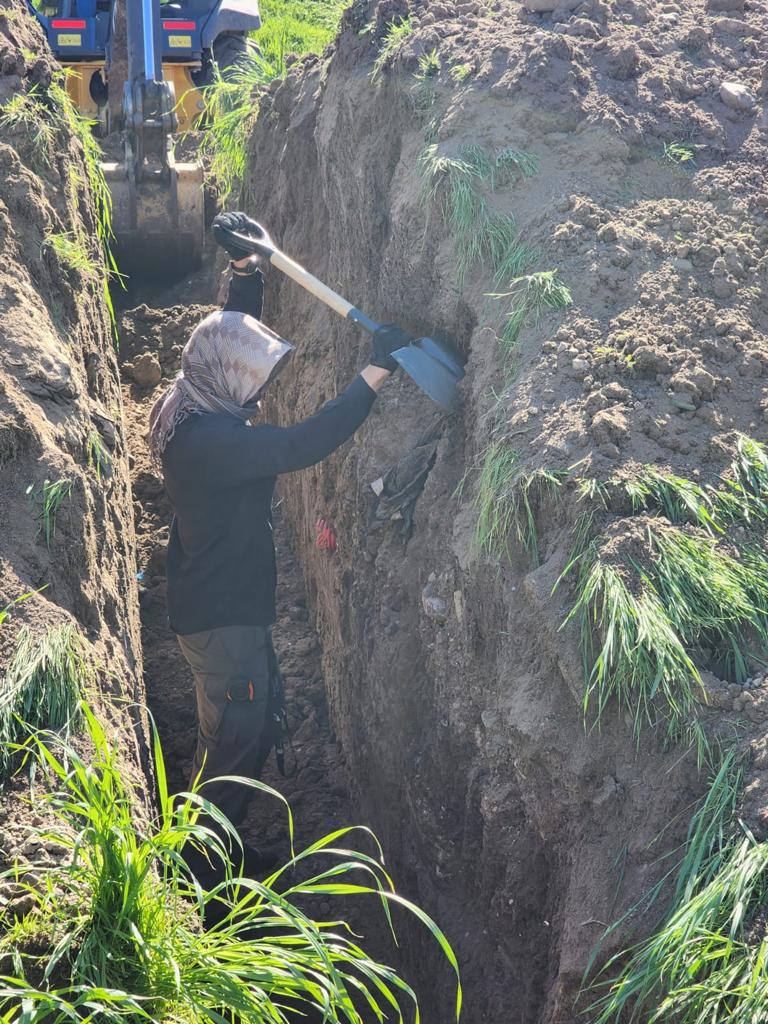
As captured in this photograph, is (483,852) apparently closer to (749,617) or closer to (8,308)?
(749,617)

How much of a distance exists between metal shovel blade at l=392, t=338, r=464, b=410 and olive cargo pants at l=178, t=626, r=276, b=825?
3.54ft

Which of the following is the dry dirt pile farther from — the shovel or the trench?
the shovel

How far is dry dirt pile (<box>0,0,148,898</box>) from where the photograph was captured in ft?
9.92

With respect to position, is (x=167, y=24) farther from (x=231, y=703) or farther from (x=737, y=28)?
(x=231, y=703)

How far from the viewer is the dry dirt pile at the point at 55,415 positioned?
3023 millimetres

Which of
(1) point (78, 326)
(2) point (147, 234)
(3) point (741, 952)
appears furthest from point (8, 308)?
(2) point (147, 234)

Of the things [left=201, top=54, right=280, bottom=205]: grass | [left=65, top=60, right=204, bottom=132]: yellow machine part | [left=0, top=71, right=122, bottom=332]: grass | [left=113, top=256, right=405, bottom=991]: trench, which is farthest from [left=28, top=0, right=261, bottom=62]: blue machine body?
[left=0, top=71, right=122, bottom=332]: grass

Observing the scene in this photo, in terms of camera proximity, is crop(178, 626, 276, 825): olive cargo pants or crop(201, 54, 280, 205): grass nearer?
crop(178, 626, 276, 825): olive cargo pants

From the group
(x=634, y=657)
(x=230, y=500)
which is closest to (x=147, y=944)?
(x=634, y=657)

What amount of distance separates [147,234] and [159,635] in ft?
8.89

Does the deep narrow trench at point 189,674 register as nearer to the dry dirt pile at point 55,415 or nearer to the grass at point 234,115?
the dry dirt pile at point 55,415

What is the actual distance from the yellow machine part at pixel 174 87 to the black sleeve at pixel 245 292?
3762 millimetres

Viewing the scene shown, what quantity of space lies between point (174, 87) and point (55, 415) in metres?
5.00

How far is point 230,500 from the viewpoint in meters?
3.80
